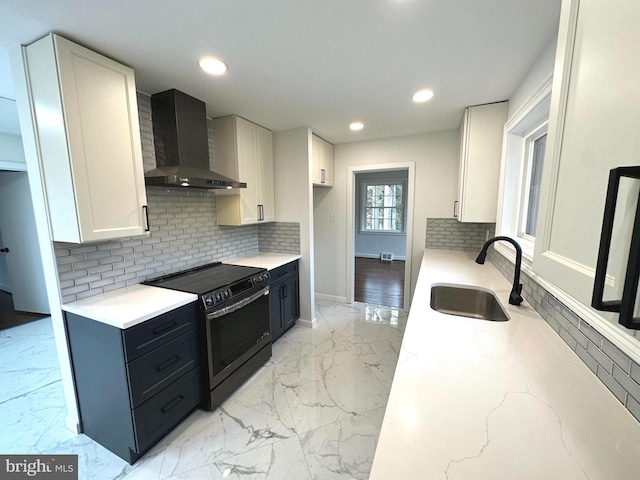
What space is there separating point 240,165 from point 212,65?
3.50 feet

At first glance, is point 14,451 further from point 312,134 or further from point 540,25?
point 540,25

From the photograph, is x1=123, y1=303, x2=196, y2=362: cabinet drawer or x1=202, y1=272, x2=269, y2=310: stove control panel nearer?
x1=123, y1=303, x2=196, y2=362: cabinet drawer

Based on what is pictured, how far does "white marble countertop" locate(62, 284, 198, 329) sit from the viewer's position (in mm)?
1416

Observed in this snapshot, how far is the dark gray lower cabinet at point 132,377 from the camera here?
1.43 metres

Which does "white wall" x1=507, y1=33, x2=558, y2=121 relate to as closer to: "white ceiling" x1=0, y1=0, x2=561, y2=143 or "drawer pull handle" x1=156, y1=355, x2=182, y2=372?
"white ceiling" x1=0, y1=0, x2=561, y2=143

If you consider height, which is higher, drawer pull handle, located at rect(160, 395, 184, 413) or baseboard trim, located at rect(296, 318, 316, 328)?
drawer pull handle, located at rect(160, 395, 184, 413)

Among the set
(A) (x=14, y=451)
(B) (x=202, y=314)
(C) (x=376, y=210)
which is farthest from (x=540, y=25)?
(C) (x=376, y=210)

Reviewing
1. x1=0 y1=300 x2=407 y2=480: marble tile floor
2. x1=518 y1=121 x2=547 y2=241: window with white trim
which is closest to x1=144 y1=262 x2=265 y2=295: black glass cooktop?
x1=0 y1=300 x2=407 y2=480: marble tile floor

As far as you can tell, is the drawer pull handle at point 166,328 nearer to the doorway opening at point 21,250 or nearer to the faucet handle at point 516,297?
the faucet handle at point 516,297

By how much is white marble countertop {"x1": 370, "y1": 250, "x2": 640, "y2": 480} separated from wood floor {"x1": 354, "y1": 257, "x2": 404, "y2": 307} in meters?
3.00

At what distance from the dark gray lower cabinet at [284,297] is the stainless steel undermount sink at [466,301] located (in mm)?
1562

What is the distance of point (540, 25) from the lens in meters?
1.28

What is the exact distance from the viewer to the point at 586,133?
595mm

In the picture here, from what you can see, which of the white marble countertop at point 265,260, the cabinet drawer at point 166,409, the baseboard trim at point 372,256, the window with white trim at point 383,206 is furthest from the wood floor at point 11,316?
the window with white trim at point 383,206
